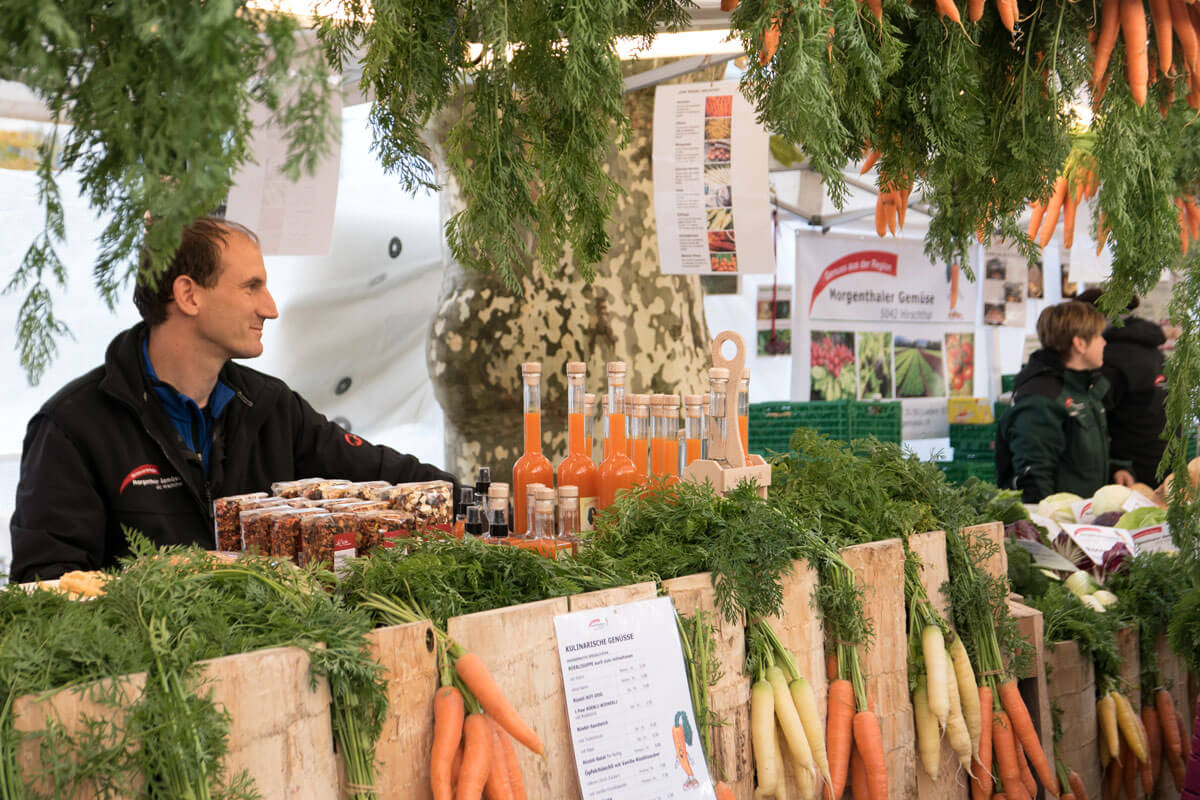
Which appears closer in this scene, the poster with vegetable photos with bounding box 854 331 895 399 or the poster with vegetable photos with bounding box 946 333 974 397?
the poster with vegetable photos with bounding box 854 331 895 399

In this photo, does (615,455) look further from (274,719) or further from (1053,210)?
(1053,210)

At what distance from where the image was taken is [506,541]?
6.90ft

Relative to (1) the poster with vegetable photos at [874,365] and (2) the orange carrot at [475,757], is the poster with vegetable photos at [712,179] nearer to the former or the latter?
(2) the orange carrot at [475,757]

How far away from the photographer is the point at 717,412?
2289 millimetres

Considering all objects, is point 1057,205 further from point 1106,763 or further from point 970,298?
point 970,298

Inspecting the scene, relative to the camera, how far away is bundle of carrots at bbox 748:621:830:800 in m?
2.01

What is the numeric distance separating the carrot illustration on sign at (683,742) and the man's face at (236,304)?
1.47m

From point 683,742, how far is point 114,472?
1.56 meters

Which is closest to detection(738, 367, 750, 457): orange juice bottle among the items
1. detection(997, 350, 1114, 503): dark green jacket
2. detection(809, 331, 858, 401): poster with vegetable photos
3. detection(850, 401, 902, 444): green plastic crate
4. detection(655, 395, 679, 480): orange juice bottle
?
detection(655, 395, 679, 480): orange juice bottle

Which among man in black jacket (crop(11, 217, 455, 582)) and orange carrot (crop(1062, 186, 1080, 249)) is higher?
orange carrot (crop(1062, 186, 1080, 249))

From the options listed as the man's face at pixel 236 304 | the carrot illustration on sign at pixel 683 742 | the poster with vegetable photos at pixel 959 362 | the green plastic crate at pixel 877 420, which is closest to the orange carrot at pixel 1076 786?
the carrot illustration on sign at pixel 683 742

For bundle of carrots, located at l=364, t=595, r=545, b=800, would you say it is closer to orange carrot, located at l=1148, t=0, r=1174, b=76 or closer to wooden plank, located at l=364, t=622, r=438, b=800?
wooden plank, located at l=364, t=622, r=438, b=800

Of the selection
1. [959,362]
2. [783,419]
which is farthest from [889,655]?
[959,362]

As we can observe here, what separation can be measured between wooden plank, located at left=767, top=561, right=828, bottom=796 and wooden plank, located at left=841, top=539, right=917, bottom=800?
11 centimetres
